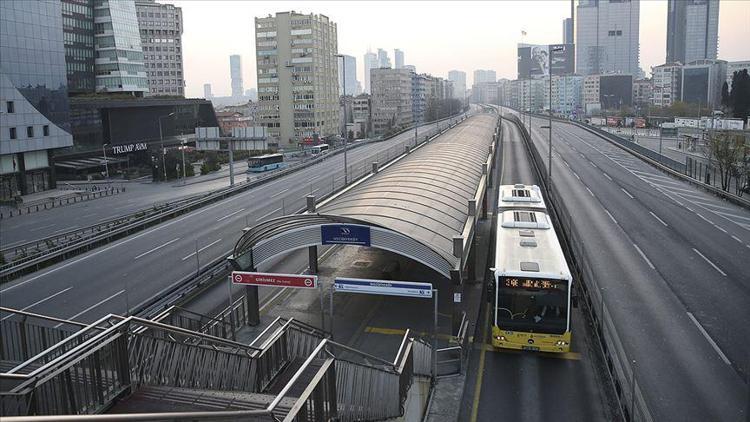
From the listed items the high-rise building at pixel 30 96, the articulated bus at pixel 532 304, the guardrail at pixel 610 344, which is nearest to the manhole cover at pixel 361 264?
the guardrail at pixel 610 344

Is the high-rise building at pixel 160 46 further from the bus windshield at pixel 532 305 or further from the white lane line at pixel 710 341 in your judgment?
the white lane line at pixel 710 341

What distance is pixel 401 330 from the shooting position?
19.1m

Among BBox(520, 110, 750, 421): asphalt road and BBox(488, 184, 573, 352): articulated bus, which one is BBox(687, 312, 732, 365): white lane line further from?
BBox(488, 184, 573, 352): articulated bus

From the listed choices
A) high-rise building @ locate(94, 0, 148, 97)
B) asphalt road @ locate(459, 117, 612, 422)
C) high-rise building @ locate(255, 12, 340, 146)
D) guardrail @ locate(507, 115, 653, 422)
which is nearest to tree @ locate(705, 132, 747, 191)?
guardrail @ locate(507, 115, 653, 422)

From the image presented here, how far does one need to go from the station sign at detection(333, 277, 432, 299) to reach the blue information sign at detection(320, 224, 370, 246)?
6.27 feet

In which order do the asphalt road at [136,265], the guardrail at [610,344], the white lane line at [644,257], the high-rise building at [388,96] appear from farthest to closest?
the high-rise building at [388,96] → the white lane line at [644,257] → the asphalt road at [136,265] → the guardrail at [610,344]

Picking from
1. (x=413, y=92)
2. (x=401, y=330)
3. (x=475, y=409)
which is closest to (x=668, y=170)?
(x=401, y=330)

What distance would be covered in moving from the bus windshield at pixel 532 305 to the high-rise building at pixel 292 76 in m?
105

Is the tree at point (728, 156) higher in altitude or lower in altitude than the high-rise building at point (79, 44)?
lower

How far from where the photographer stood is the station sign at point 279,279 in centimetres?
1762

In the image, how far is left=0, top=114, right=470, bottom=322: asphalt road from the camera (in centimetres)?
2267

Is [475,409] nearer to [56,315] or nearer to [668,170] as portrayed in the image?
[56,315]

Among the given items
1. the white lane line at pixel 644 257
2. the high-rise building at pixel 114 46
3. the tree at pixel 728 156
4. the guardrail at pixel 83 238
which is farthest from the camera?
the high-rise building at pixel 114 46

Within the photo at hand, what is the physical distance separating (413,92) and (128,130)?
125m
